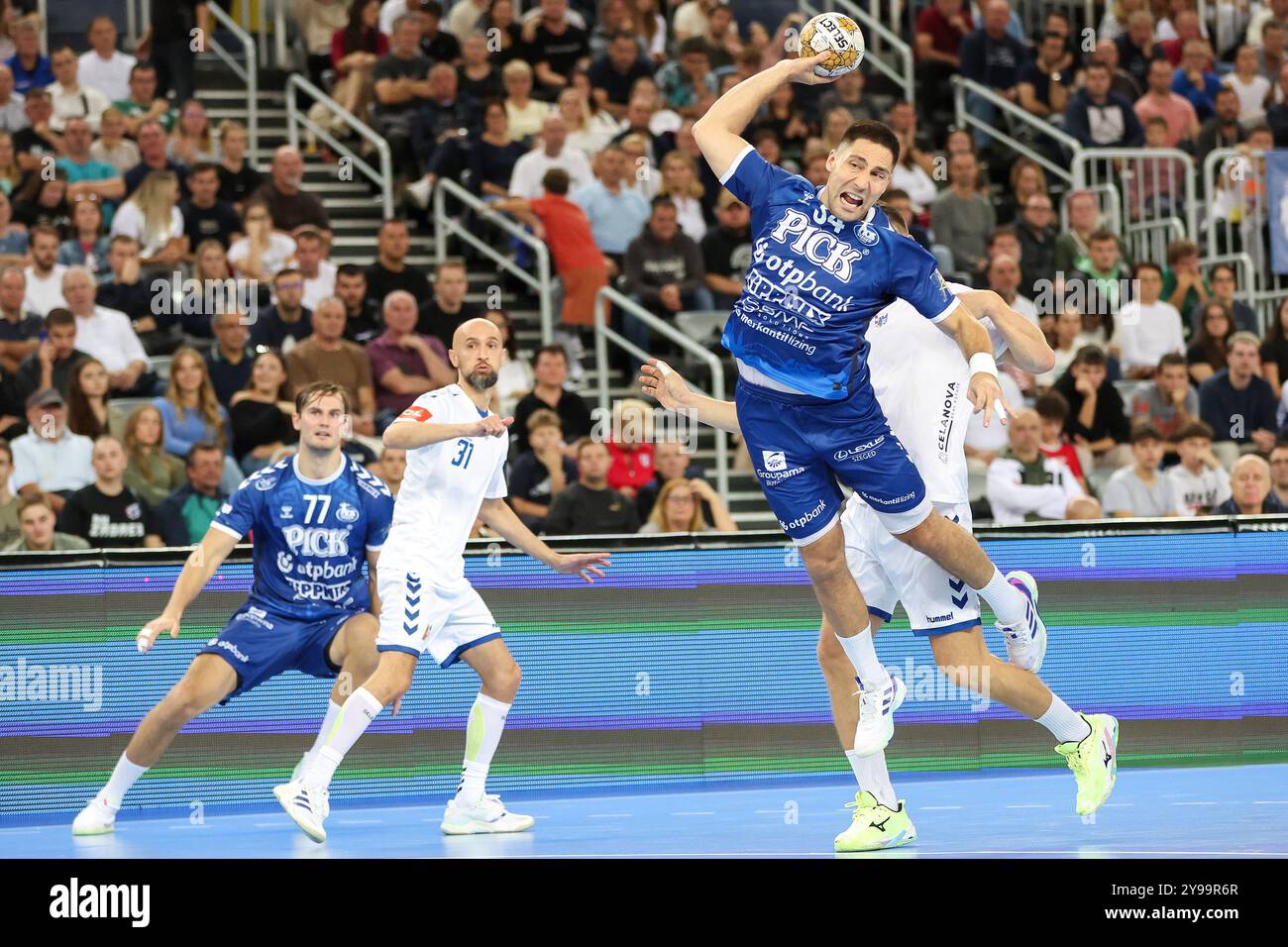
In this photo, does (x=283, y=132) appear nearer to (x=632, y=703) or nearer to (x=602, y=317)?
(x=602, y=317)

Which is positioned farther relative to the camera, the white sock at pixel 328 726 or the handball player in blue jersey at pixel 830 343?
the white sock at pixel 328 726

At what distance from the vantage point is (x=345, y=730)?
8.56m

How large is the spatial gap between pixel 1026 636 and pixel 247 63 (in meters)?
11.3

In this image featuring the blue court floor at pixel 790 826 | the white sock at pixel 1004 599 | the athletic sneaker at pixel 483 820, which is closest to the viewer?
the blue court floor at pixel 790 826

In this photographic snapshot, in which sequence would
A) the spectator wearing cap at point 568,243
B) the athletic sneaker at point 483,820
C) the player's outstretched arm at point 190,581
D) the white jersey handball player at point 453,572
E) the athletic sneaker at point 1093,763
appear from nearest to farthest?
the athletic sneaker at point 1093,763
the player's outstretched arm at point 190,581
the white jersey handball player at point 453,572
the athletic sneaker at point 483,820
the spectator wearing cap at point 568,243

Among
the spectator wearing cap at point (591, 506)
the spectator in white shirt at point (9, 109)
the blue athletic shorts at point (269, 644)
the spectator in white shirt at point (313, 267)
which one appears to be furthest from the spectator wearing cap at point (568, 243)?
the blue athletic shorts at point (269, 644)

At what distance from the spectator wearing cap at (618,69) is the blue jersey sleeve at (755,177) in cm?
976

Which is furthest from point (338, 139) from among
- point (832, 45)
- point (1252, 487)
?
point (832, 45)

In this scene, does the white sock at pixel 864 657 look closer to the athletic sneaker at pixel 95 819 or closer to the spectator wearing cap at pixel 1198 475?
the athletic sneaker at pixel 95 819

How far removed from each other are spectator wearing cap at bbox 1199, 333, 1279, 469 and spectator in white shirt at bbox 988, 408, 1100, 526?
198cm

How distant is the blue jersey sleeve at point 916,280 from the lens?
7.45 m

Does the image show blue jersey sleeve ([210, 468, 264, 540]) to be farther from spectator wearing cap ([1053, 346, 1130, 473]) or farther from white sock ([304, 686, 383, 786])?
spectator wearing cap ([1053, 346, 1130, 473])

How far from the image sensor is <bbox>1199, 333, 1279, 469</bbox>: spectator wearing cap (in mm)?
14461
